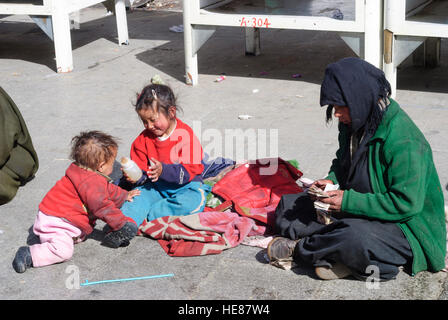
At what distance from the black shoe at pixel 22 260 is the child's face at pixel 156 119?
39.2 inches

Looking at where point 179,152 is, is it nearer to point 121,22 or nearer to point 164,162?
point 164,162

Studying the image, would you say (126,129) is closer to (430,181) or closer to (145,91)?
(145,91)

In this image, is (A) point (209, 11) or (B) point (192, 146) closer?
(B) point (192, 146)

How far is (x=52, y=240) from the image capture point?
3.78 m

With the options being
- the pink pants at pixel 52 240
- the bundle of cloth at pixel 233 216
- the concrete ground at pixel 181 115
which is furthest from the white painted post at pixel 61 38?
the pink pants at pixel 52 240

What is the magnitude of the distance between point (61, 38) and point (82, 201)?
402cm

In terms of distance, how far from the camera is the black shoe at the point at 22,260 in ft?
12.1

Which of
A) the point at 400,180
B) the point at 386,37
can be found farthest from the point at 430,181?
the point at 386,37

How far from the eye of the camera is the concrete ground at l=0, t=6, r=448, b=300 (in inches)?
138

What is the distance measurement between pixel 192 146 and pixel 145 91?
1.43 ft

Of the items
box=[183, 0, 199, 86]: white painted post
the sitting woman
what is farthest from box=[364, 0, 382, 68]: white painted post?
the sitting woman

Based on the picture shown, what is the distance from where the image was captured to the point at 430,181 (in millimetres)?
3371

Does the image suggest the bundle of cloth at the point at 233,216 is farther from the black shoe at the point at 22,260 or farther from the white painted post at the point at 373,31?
the white painted post at the point at 373,31

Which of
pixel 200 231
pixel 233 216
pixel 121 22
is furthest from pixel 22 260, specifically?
pixel 121 22
